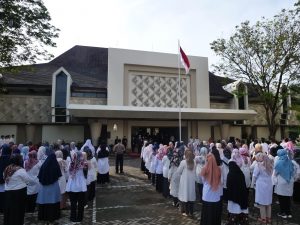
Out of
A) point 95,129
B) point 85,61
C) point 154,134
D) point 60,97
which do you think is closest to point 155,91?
point 154,134

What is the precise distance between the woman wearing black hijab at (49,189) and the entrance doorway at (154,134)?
784 inches

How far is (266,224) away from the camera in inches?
286

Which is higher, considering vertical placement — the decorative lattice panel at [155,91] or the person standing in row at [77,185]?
the decorative lattice panel at [155,91]

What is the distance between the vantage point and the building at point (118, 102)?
1040 inches

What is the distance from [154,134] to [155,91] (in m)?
4.68

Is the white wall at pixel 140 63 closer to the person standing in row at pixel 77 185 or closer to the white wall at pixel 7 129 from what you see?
the white wall at pixel 7 129

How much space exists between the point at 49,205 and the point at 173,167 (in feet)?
12.0

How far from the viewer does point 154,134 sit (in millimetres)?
30688

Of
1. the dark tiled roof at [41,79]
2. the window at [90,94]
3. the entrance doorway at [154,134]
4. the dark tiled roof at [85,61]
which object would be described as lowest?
the entrance doorway at [154,134]

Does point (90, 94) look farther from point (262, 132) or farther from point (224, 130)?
point (262, 132)

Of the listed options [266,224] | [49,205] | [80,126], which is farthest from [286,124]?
[49,205]

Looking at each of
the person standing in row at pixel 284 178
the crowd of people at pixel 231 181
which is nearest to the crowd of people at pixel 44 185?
the crowd of people at pixel 231 181

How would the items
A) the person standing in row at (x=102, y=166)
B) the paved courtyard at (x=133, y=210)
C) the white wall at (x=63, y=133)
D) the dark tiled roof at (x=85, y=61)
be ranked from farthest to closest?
1. the dark tiled roof at (x=85, y=61)
2. the white wall at (x=63, y=133)
3. the person standing in row at (x=102, y=166)
4. the paved courtyard at (x=133, y=210)

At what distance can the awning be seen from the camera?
79.7ft
